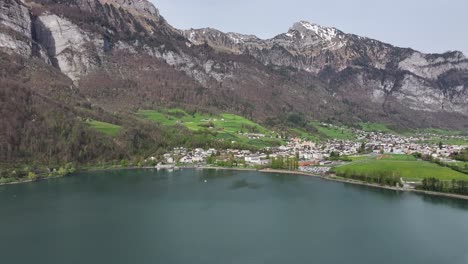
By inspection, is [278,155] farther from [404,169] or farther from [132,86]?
[132,86]

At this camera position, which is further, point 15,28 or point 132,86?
point 132,86

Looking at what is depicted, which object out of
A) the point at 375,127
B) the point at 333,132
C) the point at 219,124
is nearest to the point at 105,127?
the point at 219,124

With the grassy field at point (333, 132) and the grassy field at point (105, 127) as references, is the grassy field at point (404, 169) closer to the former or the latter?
the grassy field at point (105, 127)

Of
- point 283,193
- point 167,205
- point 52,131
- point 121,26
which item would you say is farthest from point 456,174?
point 121,26

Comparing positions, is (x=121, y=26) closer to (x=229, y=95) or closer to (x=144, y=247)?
(x=229, y=95)

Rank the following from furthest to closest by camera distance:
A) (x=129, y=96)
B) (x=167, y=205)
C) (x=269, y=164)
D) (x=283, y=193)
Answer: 1. (x=129, y=96)
2. (x=269, y=164)
3. (x=283, y=193)
4. (x=167, y=205)

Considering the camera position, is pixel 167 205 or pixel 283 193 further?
pixel 283 193
